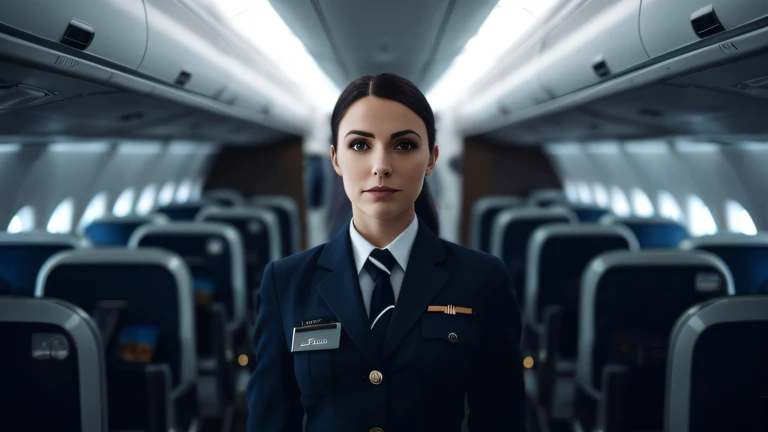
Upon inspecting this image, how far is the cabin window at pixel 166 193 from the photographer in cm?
1102

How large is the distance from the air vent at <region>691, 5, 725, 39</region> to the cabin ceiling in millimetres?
1221

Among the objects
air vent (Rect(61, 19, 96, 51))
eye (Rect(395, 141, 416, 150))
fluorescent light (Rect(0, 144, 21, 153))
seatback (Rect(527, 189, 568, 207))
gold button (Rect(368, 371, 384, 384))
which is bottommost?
gold button (Rect(368, 371, 384, 384))

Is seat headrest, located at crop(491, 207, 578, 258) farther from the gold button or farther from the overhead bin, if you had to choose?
the gold button

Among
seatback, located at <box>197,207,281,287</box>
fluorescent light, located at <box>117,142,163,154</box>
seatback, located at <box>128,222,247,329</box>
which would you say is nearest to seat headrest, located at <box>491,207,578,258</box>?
seatback, located at <box>197,207,281,287</box>

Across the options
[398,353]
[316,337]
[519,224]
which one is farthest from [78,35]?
[519,224]

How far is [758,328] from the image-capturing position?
2.22 m

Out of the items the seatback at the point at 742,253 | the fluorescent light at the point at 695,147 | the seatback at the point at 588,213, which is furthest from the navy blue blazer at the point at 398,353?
the seatback at the point at 588,213

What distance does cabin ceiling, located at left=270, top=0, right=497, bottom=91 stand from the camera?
347cm

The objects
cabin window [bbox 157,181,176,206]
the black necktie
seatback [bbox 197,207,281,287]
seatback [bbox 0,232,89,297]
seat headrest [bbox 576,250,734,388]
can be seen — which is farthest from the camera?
cabin window [bbox 157,181,176,206]

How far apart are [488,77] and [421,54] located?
246cm

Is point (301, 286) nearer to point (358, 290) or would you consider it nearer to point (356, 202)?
point (358, 290)

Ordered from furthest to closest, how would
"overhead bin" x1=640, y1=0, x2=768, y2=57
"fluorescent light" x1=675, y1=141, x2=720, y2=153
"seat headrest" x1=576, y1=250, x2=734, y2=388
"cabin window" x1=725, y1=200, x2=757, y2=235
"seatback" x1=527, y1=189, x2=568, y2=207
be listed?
1. "seatback" x1=527, y1=189, x2=568, y2=207
2. "fluorescent light" x1=675, y1=141, x2=720, y2=153
3. "cabin window" x1=725, y1=200, x2=757, y2=235
4. "seat headrest" x1=576, y1=250, x2=734, y2=388
5. "overhead bin" x1=640, y1=0, x2=768, y2=57

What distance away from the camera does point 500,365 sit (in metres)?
1.61

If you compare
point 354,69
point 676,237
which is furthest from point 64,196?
point 676,237
